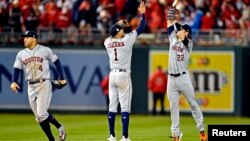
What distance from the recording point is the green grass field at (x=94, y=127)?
18781 millimetres

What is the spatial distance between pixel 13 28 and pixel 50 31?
120 cm

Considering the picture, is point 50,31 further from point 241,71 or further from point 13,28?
point 241,71

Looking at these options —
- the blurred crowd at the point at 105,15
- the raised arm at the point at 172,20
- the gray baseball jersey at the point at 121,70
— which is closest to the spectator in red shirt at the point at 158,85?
the blurred crowd at the point at 105,15

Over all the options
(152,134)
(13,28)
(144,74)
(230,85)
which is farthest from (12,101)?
(152,134)

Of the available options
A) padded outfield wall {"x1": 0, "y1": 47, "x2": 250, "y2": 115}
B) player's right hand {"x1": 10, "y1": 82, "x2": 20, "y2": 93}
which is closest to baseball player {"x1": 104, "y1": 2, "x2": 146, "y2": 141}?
player's right hand {"x1": 10, "y1": 82, "x2": 20, "y2": 93}

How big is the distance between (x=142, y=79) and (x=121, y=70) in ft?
39.3

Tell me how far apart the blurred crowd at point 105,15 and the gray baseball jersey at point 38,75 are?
11249 millimetres

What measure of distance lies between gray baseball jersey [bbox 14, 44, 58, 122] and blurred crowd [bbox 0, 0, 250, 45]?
11.2 m

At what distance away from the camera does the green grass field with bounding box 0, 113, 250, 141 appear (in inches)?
739

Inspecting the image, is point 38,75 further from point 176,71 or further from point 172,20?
point 172,20

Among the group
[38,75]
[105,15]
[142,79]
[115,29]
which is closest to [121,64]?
[115,29]

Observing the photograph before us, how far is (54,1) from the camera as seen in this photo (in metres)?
29.0

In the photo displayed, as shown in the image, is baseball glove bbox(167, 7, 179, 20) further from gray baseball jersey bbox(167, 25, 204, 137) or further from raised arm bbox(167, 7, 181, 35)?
gray baseball jersey bbox(167, 25, 204, 137)

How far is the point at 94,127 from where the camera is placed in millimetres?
22406
